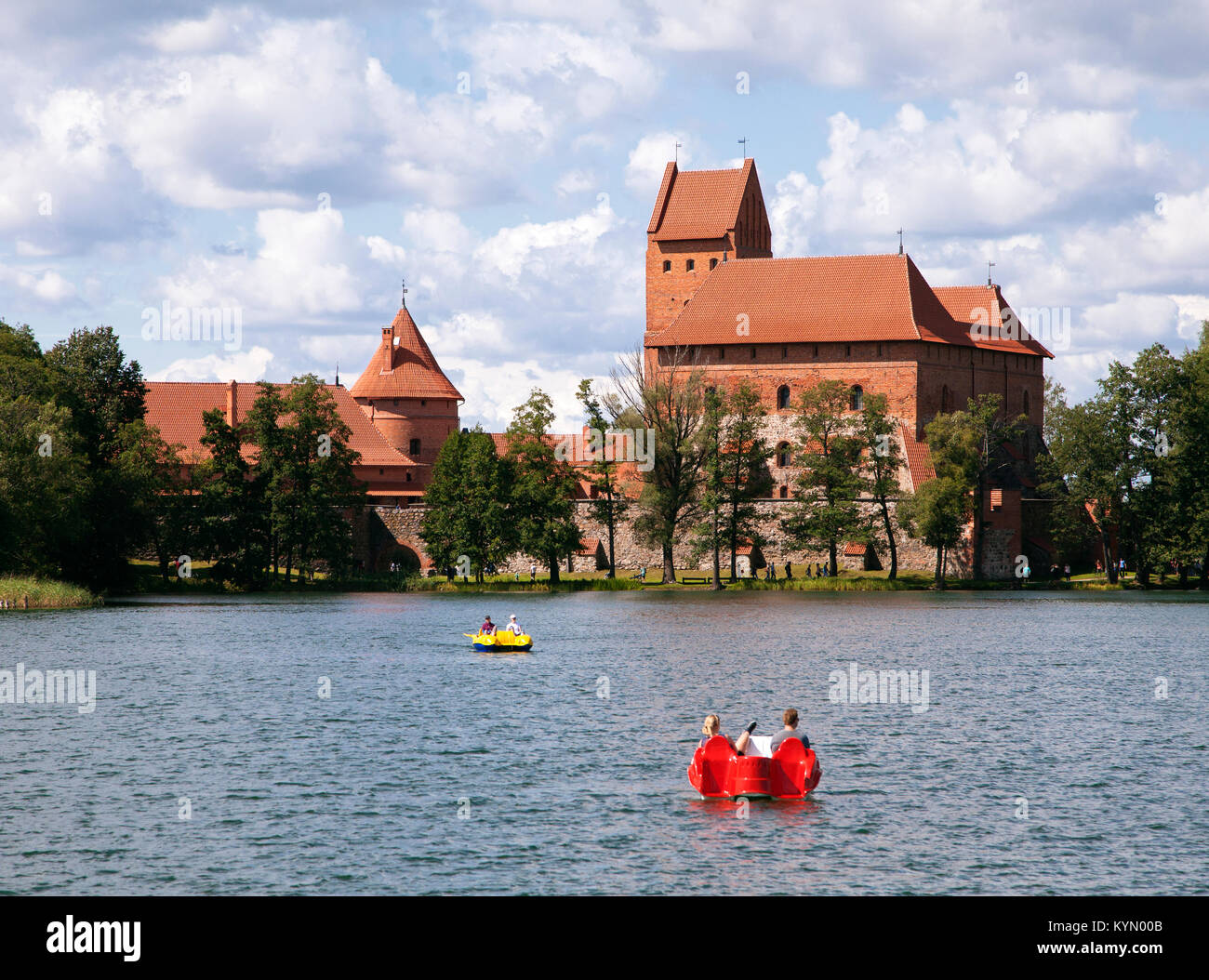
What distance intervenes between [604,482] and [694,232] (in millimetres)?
27978

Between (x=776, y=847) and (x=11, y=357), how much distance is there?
57590mm

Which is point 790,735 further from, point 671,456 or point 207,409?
point 207,409

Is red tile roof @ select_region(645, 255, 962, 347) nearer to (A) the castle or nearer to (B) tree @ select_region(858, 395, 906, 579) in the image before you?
(A) the castle

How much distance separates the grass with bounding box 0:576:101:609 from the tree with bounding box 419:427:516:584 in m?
21.6

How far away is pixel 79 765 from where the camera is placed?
27.0 meters

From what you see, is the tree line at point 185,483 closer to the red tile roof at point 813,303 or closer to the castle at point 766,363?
the castle at point 766,363

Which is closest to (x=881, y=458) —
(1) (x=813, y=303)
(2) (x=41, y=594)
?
(1) (x=813, y=303)

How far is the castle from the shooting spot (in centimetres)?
9056

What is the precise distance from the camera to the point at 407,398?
10881 centimetres

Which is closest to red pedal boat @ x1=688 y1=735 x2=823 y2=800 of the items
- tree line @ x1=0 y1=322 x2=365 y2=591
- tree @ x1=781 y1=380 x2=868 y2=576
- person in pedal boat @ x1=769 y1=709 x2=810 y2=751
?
person in pedal boat @ x1=769 y1=709 x2=810 y2=751

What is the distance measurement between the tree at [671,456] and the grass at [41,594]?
29.9m

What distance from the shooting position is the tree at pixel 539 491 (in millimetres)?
81062
